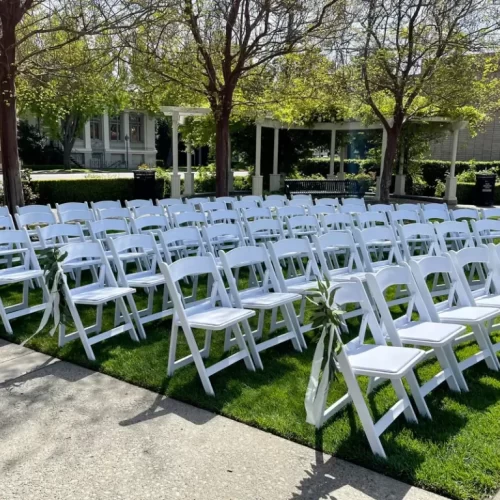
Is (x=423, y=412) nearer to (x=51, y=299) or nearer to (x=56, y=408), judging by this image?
(x=56, y=408)

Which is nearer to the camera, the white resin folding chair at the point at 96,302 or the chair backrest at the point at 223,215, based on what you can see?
the white resin folding chair at the point at 96,302

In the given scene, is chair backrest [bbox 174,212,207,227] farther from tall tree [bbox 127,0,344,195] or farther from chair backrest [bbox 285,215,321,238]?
tall tree [bbox 127,0,344,195]

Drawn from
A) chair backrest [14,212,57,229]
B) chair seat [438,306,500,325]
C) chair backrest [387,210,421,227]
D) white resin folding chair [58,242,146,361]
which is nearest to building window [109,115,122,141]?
chair backrest [14,212,57,229]

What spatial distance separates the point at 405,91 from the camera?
46.4ft

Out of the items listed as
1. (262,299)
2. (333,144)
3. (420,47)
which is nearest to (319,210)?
(262,299)

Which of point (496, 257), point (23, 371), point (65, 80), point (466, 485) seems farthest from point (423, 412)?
point (65, 80)

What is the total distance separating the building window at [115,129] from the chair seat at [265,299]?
4982cm

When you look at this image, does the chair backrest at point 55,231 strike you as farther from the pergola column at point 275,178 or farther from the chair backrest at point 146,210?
the pergola column at point 275,178

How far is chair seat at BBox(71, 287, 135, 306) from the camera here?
4.58 metres

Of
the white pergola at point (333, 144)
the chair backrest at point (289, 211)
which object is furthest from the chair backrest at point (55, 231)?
the white pergola at point (333, 144)

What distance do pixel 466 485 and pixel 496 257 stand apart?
2.61 meters

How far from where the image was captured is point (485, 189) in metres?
18.7

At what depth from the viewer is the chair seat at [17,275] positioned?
16.9 ft

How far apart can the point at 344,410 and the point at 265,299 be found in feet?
4.23
